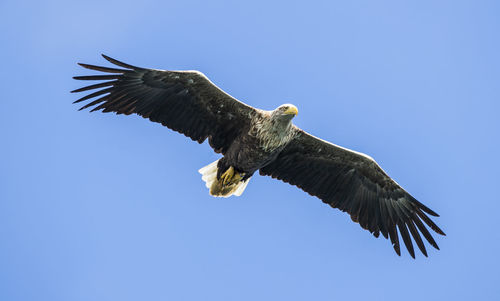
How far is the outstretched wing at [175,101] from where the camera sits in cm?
1132

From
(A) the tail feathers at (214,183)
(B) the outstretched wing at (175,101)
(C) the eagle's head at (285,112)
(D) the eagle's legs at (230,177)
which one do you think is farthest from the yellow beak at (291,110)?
(A) the tail feathers at (214,183)

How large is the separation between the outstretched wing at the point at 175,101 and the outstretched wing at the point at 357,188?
1102mm

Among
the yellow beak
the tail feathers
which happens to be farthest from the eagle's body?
the tail feathers

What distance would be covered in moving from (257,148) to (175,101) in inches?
58.6

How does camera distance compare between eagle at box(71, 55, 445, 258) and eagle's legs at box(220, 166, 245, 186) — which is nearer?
eagle at box(71, 55, 445, 258)

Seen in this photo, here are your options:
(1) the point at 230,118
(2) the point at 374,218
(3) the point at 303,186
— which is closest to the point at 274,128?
(1) the point at 230,118

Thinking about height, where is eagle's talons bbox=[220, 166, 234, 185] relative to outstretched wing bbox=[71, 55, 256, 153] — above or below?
below

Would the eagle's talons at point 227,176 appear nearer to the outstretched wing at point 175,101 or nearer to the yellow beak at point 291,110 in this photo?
the outstretched wing at point 175,101

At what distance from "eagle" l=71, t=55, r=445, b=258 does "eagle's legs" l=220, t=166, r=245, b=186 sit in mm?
16

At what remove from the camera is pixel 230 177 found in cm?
1192

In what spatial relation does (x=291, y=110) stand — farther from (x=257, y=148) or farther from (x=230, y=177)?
(x=230, y=177)

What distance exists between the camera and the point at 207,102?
11.5 metres

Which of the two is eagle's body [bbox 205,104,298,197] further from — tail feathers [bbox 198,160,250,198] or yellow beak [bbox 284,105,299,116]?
tail feathers [bbox 198,160,250,198]

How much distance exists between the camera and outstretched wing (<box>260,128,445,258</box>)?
12.0 m
